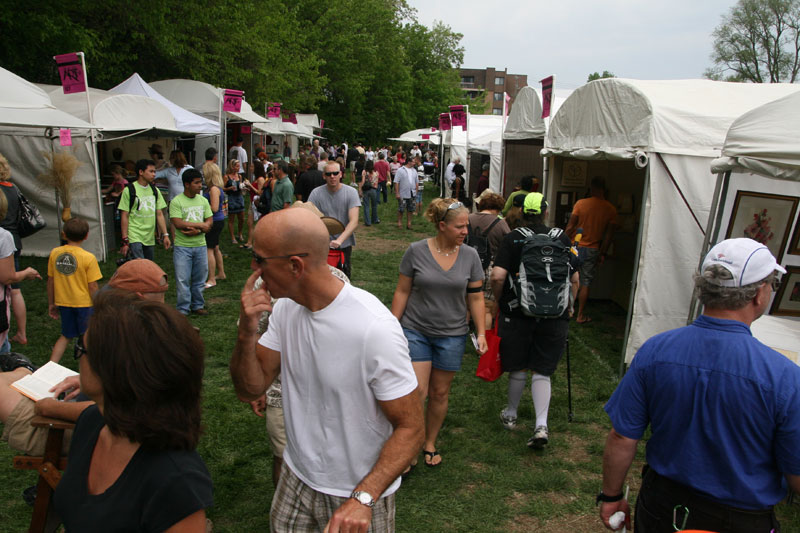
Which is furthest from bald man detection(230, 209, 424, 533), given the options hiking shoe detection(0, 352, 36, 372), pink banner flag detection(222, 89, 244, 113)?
pink banner flag detection(222, 89, 244, 113)

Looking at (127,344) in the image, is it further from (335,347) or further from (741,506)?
(741,506)

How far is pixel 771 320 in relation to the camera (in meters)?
4.77

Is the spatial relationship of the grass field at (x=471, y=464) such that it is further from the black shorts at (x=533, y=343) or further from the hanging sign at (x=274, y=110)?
the hanging sign at (x=274, y=110)

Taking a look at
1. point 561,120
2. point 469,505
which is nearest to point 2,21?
point 561,120

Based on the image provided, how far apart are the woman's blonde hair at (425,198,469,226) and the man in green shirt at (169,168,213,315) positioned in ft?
12.0

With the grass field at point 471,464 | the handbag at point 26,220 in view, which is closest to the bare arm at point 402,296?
the grass field at point 471,464

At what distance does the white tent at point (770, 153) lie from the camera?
4.00 meters

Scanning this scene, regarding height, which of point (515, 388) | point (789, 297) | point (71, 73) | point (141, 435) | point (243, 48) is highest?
point (243, 48)

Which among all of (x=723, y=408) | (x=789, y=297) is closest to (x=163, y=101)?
(x=789, y=297)

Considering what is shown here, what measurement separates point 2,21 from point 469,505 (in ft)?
42.7

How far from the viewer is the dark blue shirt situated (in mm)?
1937

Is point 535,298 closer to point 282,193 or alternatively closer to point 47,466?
point 47,466

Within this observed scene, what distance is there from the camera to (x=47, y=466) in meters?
2.45

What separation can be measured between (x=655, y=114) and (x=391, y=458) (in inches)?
199
